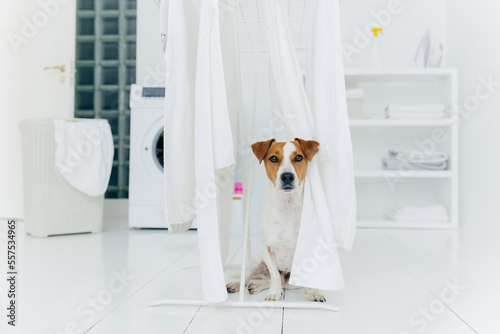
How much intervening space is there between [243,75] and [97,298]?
230cm

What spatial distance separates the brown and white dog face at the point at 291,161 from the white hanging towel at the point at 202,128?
0.18 m

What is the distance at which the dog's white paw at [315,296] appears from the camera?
4.02ft

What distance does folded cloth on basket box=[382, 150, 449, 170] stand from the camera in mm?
2912

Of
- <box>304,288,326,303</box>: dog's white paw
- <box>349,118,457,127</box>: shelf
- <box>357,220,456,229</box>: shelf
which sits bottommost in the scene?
<box>357,220,456,229</box>: shelf

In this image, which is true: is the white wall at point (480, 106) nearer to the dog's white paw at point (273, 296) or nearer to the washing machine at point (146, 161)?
the dog's white paw at point (273, 296)

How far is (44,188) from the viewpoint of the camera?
2.43m

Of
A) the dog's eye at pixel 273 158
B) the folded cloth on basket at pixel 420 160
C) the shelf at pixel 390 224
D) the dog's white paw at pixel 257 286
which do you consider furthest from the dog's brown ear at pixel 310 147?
the folded cloth on basket at pixel 420 160

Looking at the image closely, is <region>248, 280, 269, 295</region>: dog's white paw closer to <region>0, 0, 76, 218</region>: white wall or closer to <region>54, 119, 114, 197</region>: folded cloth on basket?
<region>54, 119, 114, 197</region>: folded cloth on basket

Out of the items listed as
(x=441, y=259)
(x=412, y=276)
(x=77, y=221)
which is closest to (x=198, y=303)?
(x=412, y=276)

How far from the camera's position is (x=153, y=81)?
3445 millimetres

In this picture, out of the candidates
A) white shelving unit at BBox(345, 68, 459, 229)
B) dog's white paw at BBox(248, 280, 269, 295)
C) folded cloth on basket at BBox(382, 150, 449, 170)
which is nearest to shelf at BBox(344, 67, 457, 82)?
white shelving unit at BBox(345, 68, 459, 229)

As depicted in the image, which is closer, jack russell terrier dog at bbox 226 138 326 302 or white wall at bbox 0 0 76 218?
jack russell terrier dog at bbox 226 138 326 302

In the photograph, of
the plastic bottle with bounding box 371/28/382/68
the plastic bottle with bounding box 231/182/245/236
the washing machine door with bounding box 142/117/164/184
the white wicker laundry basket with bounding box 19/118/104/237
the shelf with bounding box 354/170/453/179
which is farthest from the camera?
the plastic bottle with bounding box 371/28/382/68

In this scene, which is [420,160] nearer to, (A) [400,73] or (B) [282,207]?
(A) [400,73]
